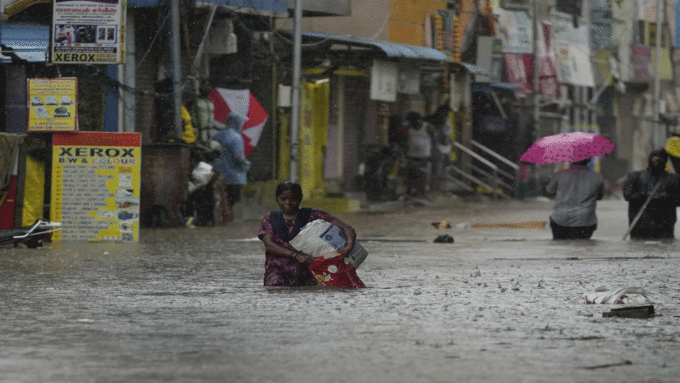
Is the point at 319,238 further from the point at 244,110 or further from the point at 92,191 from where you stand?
the point at 244,110

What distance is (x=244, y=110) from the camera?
1127 inches

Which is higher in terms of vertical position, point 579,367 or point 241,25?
point 241,25

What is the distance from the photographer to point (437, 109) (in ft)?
123

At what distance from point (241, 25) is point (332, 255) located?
1761 cm

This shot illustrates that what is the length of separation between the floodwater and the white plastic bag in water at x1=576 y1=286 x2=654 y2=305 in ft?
0.53

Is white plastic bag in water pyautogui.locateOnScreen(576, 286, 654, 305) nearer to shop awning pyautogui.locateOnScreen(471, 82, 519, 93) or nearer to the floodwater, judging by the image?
the floodwater

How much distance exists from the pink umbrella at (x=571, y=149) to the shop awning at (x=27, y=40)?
8.16 m

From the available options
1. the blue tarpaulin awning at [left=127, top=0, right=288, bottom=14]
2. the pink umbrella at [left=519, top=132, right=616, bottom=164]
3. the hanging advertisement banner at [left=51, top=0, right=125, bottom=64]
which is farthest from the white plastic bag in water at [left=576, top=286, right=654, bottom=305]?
the blue tarpaulin awning at [left=127, top=0, right=288, bottom=14]

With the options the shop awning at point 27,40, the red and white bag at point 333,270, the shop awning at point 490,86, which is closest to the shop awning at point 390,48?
the shop awning at point 27,40

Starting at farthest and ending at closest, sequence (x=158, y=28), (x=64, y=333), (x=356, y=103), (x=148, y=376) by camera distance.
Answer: (x=356, y=103), (x=158, y=28), (x=64, y=333), (x=148, y=376)

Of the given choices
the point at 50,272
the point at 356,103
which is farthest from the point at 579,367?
the point at 356,103

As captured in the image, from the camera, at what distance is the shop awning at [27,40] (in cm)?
2355

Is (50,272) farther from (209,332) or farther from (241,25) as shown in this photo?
(241,25)

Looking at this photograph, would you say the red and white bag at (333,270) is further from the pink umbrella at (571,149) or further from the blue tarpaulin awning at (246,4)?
the blue tarpaulin awning at (246,4)
